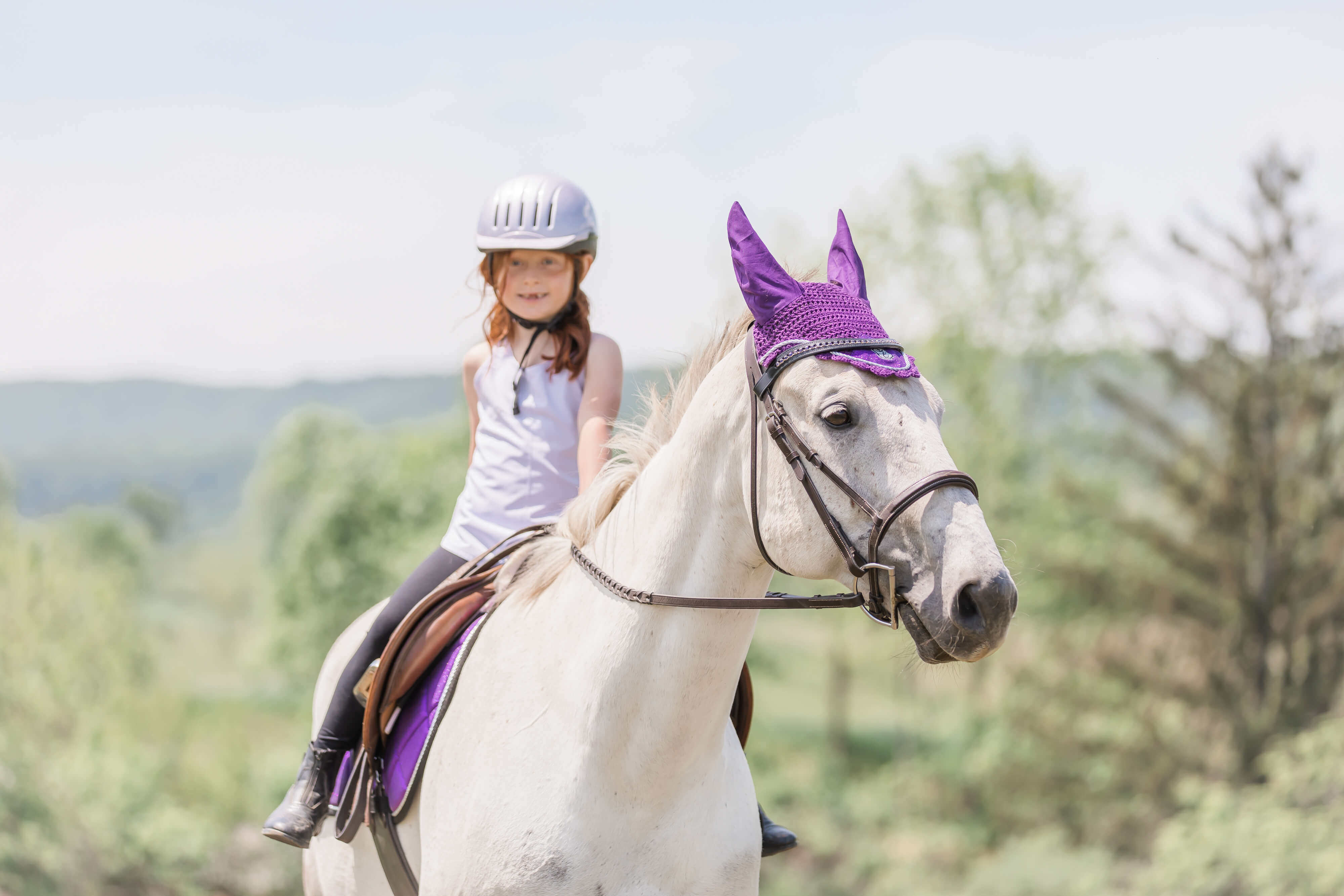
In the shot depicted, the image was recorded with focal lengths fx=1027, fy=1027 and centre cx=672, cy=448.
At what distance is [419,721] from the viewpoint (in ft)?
10.7

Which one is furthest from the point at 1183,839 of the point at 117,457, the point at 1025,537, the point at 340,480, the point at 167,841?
the point at 117,457

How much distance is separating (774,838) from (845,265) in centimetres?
192

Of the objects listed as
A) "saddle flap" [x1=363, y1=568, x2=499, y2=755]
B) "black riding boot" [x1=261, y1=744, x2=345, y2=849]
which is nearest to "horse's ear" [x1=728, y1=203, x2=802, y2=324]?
"saddle flap" [x1=363, y1=568, x2=499, y2=755]

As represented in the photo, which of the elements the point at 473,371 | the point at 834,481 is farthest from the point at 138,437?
the point at 834,481

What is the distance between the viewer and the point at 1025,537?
80.3 feet

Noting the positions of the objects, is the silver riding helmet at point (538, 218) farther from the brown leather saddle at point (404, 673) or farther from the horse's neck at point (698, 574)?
the horse's neck at point (698, 574)

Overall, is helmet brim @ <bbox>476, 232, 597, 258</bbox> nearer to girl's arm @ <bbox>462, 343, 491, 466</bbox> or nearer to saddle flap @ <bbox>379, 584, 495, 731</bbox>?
girl's arm @ <bbox>462, 343, 491, 466</bbox>

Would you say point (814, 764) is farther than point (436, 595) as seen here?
Yes

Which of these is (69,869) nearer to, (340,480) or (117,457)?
(340,480)

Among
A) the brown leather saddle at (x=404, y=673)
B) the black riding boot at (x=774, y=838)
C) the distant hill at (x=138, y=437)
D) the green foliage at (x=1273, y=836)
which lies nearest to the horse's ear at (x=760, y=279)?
the brown leather saddle at (x=404, y=673)

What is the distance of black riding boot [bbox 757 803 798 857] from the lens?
134 inches

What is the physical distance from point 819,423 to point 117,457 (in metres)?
74.2

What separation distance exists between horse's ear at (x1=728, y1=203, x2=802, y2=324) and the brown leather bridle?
9 centimetres

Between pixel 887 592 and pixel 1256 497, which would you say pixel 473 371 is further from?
pixel 1256 497
